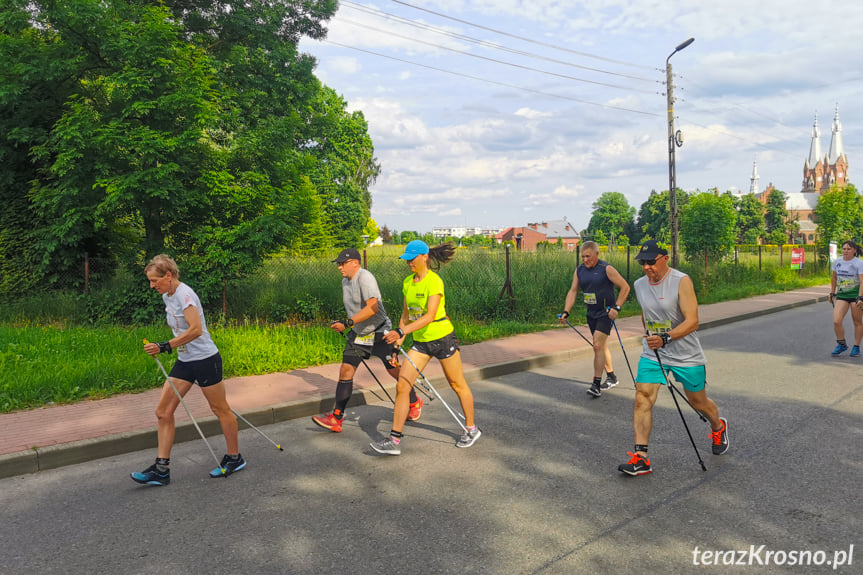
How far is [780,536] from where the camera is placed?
3.47 metres

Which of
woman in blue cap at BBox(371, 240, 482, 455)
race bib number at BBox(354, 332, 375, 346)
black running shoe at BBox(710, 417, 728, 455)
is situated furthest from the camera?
race bib number at BBox(354, 332, 375, 346)

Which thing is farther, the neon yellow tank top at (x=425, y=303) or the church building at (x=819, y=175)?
the church building at (x=819, y=175)

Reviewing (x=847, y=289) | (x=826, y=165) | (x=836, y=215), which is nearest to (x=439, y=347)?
(x=847, y=289)

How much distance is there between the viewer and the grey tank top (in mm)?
4547

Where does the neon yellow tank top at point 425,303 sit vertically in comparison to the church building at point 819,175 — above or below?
below

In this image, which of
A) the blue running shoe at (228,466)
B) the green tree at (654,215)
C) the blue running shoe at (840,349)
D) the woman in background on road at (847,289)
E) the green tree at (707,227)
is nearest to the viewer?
the blue running shoe at (228,466)

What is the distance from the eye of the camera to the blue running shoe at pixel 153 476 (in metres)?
4.52

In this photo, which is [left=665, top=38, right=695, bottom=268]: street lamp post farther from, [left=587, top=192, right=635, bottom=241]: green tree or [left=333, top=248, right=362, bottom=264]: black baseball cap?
[left=587, top=192, right=635, bottom=241]: green tree

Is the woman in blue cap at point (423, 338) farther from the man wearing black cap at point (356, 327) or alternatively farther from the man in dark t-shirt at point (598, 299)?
the man in dark t-shirt at point (598, 299)

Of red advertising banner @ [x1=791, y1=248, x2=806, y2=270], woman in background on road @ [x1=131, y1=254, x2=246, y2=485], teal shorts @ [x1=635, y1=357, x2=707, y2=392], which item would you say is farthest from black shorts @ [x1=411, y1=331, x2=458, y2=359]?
red advertising banner @ [x1=791, y1=248, x2=806, y2=270]

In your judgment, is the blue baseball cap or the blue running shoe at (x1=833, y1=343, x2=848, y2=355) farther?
the blue running shoe at (x1=833, y1=343, x2=848, y2=355)

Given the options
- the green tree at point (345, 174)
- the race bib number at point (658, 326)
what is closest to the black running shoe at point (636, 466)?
the race bib number at point (658, 326)

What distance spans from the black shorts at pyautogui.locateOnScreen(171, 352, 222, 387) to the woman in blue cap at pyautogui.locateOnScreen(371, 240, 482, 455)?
1.46m

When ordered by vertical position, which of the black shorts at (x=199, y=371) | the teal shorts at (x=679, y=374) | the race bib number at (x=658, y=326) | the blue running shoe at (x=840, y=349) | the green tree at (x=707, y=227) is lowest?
the blue running shoe at (x=840, y=349)
